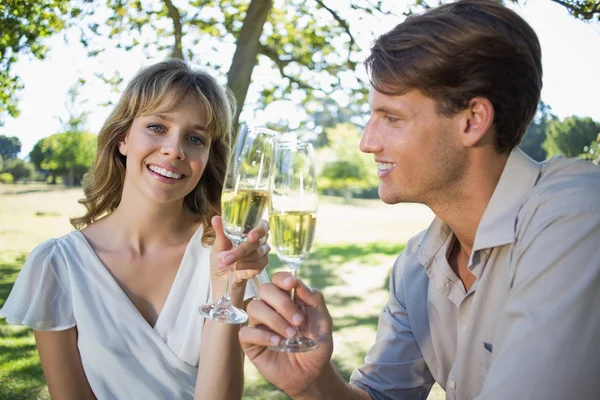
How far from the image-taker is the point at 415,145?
2.29 metres

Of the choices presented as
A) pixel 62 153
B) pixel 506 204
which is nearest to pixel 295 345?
pixel 506 204

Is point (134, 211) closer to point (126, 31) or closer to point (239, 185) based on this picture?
point (239, 185)

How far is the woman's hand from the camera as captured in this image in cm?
192

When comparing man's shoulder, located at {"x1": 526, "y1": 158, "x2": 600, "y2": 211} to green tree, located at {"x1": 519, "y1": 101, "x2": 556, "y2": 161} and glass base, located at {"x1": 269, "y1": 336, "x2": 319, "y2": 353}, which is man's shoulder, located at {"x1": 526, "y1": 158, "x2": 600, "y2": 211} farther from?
green tree, located at {"x1": 519, "y1": 101, "x2": 556, "y2": 161}

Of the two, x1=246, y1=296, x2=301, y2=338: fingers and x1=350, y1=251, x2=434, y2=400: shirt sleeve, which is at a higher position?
x1=246, y1=296, x2=301, y2=338: fingers

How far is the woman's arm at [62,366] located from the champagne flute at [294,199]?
1.59 metres

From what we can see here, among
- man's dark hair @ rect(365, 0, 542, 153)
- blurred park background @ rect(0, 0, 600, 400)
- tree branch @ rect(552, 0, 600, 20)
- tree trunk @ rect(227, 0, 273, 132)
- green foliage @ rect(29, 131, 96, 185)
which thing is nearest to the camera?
man's dark hair @ rect(365, 0, 542, 153)

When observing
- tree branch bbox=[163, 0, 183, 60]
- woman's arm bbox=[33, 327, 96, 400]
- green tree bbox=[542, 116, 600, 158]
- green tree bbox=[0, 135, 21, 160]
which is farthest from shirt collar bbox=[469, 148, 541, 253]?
green tree bbox=[0, 135, 21, 160]

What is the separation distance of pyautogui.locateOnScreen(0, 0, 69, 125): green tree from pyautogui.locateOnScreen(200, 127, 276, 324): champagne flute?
27.1ft

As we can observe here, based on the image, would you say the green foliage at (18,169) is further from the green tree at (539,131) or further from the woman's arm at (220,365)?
the woman's arm at (220,365)

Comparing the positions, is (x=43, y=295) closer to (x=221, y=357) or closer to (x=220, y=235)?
(x=221, y=357)

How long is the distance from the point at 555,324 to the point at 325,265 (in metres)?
14.5

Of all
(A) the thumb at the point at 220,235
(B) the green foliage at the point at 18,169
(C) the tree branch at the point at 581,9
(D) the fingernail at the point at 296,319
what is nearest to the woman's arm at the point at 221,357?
(A) the thumb at the point at 220,235

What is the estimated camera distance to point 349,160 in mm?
47875
